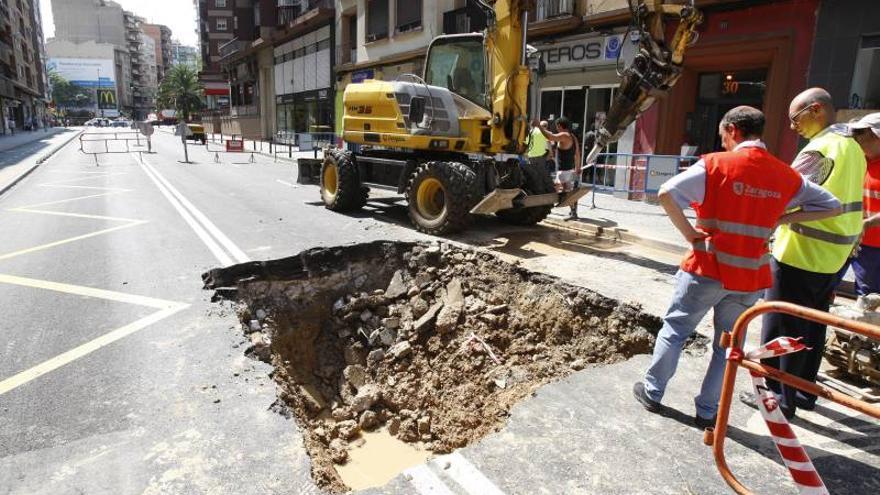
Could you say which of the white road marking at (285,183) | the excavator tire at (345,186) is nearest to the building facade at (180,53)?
the white road marking at (285,183)

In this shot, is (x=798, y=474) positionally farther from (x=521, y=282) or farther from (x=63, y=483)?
(x=521, y=282)

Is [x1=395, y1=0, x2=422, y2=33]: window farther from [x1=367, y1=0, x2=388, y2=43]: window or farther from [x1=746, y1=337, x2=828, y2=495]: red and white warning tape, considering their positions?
[x1=746, y1=337, x2=828, y2=495]: red and white warning tape

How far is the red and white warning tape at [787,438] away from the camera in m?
2.30

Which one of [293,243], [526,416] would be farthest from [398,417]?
[293,243]

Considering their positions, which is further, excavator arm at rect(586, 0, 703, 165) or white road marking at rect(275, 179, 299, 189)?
white road marking at rect(275, 179, 299, 189)

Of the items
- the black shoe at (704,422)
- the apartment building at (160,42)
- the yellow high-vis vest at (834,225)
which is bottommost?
the black shoe at (704,422)

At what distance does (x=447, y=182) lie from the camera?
793cm

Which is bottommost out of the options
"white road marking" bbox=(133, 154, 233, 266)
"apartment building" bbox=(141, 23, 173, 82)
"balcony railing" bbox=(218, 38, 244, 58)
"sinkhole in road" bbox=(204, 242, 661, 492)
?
"sinkhole in road" bbox=(204, 242, 661, 492)

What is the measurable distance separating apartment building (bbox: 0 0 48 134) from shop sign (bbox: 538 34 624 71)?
50907mm

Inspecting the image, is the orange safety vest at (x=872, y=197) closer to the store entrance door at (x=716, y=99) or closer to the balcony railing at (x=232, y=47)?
the store entrance door at (x=716, y=99)

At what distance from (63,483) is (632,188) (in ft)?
40.6

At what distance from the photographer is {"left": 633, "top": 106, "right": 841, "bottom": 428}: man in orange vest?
2895 millimetres

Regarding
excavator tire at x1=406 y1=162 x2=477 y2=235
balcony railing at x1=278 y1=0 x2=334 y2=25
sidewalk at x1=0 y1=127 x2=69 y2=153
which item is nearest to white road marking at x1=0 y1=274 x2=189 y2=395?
excavator tire at x1=406 y1=162 x2=477 y2=235

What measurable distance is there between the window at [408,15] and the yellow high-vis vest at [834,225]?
20.5m
